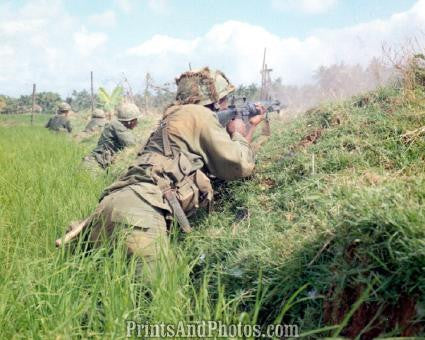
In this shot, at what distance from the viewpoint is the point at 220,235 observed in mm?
3127

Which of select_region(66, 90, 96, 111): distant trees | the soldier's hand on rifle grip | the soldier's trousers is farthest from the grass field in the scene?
select_region(66, 90, 96, 111): distant trees

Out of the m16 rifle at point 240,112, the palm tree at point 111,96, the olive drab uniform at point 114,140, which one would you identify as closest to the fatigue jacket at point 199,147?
the m16 rifle at point 240,112

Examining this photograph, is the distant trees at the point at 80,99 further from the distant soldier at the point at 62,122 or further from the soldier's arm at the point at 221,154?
the soldier's arm at the point at 221,154

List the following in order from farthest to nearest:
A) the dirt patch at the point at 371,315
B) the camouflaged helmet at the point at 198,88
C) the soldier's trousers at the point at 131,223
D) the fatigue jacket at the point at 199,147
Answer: the camouflaged helmet at the point at 198,88
the fatigue jacket at the point at 199,147
the soldier's trousers at the point at 131,223
the dirt patch at the point at 371,315

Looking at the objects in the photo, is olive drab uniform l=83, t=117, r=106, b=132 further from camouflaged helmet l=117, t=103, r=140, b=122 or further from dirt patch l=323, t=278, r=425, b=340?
dirt patch l=323, t=278, r=425, b=340

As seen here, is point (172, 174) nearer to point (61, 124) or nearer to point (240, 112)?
point (240, 112)

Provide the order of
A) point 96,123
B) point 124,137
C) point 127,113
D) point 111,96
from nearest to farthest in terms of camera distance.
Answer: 1. point 124,137
2. point 127,113
3. point 96,123
4. point 111,96

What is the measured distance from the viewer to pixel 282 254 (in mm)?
2344

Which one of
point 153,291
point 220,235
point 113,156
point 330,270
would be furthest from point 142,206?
point 113,156

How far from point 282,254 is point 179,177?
134 cm

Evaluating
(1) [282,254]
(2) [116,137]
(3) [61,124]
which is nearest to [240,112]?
(1) [282,254]

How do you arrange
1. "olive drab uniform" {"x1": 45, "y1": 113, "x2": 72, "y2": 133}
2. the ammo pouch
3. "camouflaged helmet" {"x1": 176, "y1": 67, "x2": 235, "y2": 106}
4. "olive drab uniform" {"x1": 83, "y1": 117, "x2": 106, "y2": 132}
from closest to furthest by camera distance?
the ammo pouch < "camouflaged helmet" {"x1": 176, "y1": 67, "x2": 235, "y2": 106} < "olive drab uniform" {"x1": 83, "y1": 117, "x2": 106, "y2": 132} < "olive drab uniform" {"x1": 45, "y1": 113, "x2": 72, "y2": 133}

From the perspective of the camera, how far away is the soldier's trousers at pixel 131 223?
275 centimetres

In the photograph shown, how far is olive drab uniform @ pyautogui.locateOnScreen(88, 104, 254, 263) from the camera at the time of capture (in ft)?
9.86
